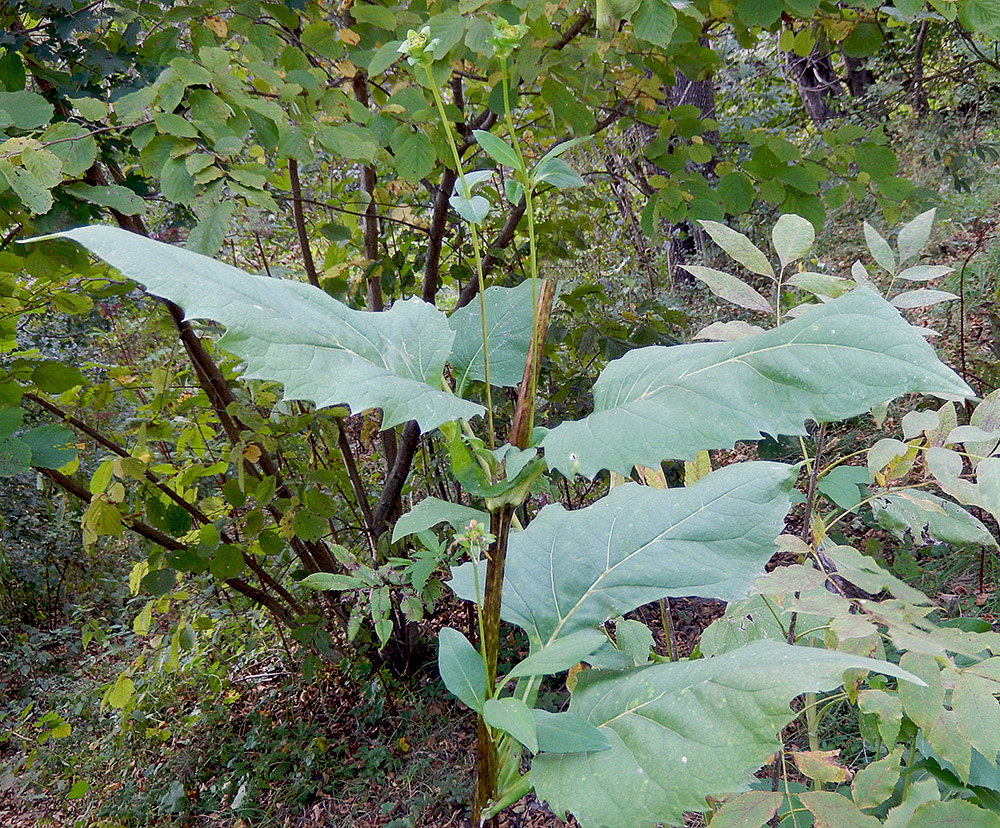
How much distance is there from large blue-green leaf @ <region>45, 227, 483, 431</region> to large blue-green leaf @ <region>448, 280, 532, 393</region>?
121 mm

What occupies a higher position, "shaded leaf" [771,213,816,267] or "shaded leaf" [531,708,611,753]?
"shaded leaf" [771,213,816,267]

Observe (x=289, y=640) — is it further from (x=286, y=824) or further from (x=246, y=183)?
(x=246, y=183)

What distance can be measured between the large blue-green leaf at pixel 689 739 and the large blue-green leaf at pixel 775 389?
0.16m

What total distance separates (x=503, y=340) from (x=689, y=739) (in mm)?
362

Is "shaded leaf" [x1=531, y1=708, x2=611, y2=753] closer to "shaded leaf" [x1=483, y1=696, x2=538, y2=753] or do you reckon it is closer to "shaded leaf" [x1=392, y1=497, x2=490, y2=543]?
"shaded leaf" [x1=483, y1=696, x2=538, y2=753]

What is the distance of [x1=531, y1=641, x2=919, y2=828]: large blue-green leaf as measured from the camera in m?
0.43

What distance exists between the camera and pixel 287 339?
1.44 ft

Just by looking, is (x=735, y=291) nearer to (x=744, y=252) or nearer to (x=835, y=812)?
(x=744, y=252)

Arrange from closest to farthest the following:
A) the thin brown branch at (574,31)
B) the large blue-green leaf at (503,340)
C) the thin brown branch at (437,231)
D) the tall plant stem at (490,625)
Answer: the tall plant stem at (490,625) < the large blue-green leaf at (503,340) < the thin brown branch at (574,31) < the thin brown branch at (437,231)

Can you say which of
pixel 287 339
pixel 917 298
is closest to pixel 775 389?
pixel 287 339

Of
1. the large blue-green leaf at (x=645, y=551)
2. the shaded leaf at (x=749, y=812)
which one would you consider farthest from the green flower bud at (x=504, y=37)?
the shaded leaf at (x=749, y=812)

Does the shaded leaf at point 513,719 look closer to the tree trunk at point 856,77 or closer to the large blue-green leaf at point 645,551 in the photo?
the large blue-green leaf at point 645,551

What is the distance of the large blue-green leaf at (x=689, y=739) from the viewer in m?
0.43

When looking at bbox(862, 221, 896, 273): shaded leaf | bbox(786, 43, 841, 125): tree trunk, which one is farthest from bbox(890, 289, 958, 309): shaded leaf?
bbox(786, 43, 841, 125): tree trunk
